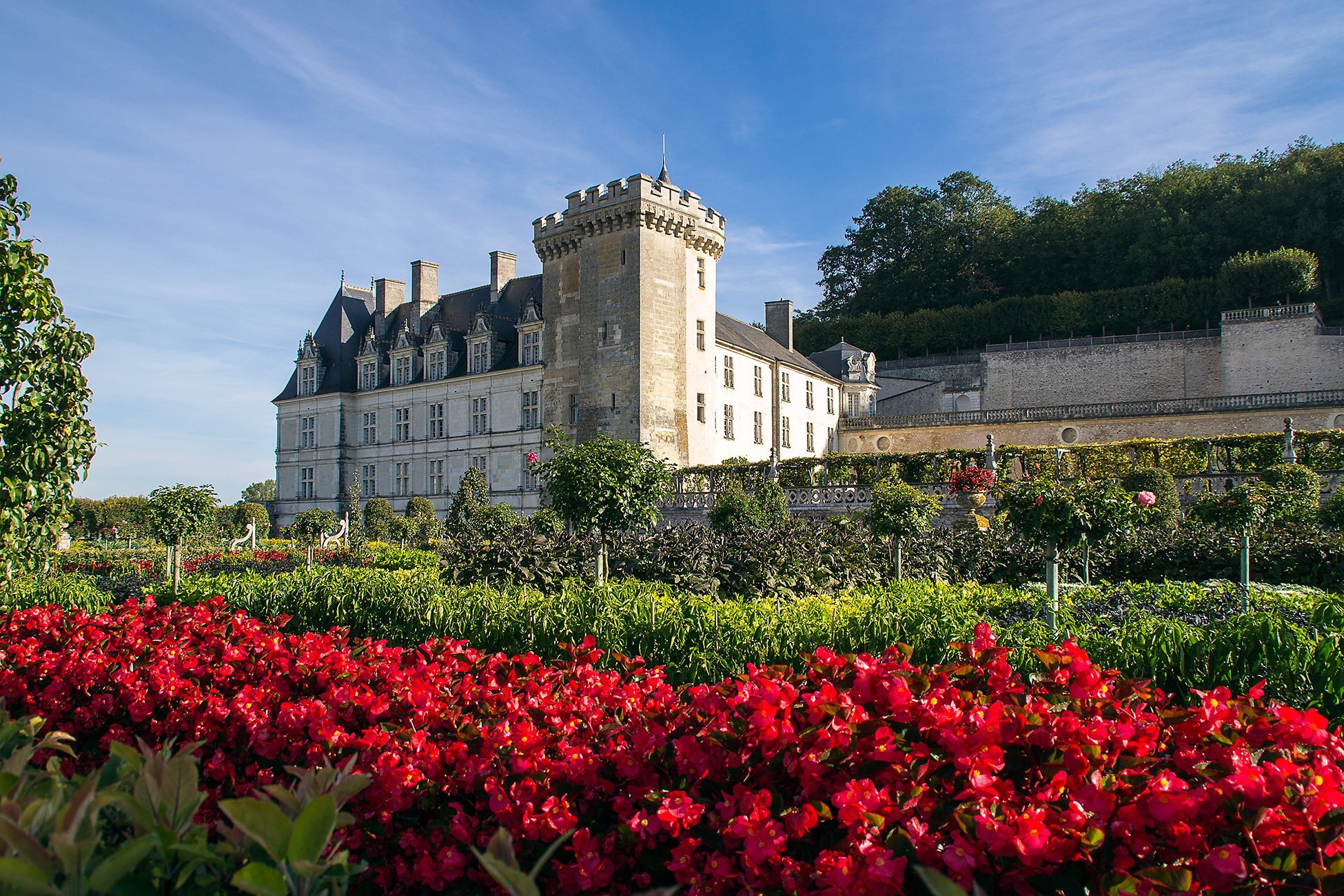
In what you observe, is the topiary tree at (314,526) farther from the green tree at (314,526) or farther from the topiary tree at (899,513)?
the topiary tree at (899,513)

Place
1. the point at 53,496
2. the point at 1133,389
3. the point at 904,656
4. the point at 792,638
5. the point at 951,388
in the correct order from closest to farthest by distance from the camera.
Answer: the point at 904,656, the point at 792,638, the point at 53,496, the point at 1133,389, the point at 951,388

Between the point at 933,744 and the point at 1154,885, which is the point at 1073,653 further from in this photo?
the point at 1154,885

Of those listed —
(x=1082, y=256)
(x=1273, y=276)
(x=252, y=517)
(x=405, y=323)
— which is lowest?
(x=252, y=517)

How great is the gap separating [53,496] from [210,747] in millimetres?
4595

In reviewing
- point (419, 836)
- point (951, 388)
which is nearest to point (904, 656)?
point (419, 836)

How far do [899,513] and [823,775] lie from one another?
1158cm

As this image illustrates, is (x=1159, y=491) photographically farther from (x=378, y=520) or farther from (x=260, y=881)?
(x=378, y=520)

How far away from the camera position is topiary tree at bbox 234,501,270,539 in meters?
39.9

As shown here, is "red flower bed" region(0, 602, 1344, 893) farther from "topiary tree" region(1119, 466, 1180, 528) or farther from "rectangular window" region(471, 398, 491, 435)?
"rectangular window" region(471, 398, 491, 435)

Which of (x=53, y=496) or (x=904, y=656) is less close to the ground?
(x=53, y=496)

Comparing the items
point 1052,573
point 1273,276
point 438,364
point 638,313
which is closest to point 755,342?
point 638,313

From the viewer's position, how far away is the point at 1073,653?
3.68 metres

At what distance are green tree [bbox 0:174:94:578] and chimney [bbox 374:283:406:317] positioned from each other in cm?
4086

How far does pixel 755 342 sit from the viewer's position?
42.4 meters
